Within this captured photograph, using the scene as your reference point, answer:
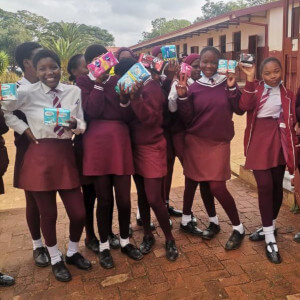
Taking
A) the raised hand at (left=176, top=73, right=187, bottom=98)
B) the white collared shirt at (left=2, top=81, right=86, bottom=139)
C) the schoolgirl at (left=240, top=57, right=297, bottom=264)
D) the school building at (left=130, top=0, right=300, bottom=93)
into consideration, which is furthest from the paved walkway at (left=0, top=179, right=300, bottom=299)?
the school building at (left=130, top=0, right=300, bottom=93)

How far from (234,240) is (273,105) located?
1309 millimetres

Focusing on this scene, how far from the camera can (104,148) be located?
Answer: 275 cm

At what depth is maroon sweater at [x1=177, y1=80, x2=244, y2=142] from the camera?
2.99 m

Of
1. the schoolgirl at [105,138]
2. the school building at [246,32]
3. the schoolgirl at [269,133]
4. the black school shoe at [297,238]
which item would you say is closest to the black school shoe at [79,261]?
the schoolgirl at [105,138]

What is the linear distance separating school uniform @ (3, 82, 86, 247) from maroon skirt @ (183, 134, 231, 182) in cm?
110

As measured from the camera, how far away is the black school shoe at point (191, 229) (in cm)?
347

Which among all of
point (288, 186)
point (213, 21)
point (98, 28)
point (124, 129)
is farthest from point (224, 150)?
point (98, 28)

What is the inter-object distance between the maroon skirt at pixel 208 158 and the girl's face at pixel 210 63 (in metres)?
0.62

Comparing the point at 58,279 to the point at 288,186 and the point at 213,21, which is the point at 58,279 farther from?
the point at 213,21

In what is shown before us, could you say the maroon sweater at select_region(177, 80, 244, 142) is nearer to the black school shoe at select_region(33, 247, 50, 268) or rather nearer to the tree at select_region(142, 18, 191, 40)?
the black school shoe at select_region(33, 247, 50, 268)

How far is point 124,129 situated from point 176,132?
2.36ft

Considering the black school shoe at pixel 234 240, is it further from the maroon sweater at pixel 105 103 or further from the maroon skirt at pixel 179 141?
the maroon sweater at pixel 105 103

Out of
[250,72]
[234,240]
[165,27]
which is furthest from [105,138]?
[165,27]

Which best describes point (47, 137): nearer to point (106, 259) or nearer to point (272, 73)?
point (106, 259)
